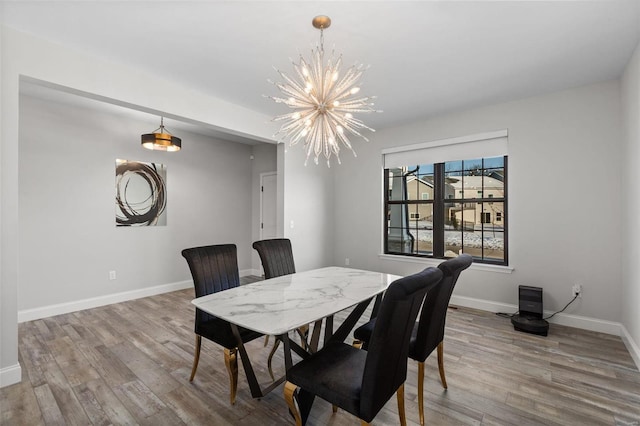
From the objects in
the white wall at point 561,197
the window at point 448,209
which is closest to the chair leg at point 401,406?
the white wall at point 561,197

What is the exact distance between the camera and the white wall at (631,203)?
2.40m

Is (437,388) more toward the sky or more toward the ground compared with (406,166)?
more toward the ground

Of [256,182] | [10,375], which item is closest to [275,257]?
[10,375]

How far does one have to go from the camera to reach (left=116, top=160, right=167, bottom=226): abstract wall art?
13.5 feet

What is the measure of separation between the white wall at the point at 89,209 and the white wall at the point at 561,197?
4.12 meters

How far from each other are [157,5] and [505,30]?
7.97 ft

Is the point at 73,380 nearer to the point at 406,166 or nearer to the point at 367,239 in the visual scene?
the point at 367,239

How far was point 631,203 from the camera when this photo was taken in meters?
2.58

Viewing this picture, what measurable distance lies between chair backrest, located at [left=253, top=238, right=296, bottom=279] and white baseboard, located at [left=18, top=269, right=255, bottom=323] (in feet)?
8.77

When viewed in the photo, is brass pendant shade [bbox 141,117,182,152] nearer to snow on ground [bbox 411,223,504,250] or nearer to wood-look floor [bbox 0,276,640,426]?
wood-look floor [bbox 0,276,640,426]

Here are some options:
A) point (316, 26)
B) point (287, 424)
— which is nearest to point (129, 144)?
point (316, 26)

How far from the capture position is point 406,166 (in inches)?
175

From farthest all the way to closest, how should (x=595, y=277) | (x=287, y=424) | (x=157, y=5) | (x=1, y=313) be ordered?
1. (x=595, y=277)
2. (x=1, y=313)
3. (x=157, y=5)
4. (x=287, y=424)

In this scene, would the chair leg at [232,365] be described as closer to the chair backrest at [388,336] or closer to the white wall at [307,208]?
the chair backrest at [388,336]
